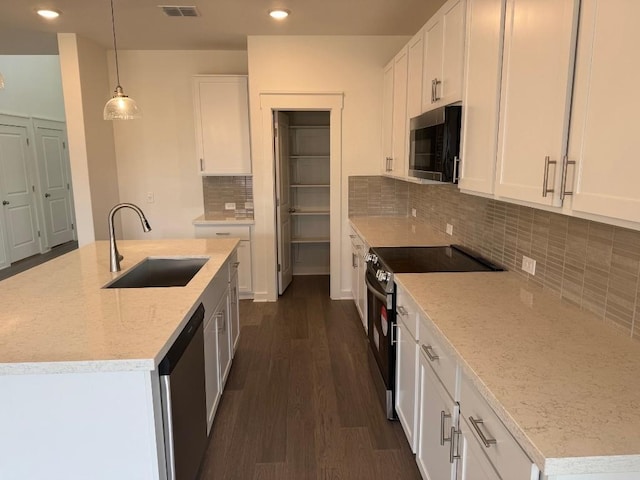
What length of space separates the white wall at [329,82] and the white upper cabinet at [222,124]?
21 cm

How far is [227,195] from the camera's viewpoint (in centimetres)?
500

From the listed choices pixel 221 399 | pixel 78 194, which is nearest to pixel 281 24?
pixel 78 194

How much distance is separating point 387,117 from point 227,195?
201 centimetres

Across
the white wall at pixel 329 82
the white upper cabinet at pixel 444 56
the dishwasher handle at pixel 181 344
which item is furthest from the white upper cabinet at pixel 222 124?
the dishwasher handle at pixel 181 344

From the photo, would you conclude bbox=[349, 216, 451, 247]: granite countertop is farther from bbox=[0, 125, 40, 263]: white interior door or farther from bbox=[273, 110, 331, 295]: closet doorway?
bbox=[0, 125, 40, 263]: white interior door

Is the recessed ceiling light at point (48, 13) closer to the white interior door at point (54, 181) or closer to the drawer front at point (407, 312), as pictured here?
the drawer front at point (407, 312)

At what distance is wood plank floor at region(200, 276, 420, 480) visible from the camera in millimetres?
2195

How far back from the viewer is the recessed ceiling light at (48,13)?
11.3ft

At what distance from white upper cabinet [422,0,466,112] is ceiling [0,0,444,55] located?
2.87 feet

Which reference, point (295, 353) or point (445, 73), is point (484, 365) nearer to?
point (445, 73)

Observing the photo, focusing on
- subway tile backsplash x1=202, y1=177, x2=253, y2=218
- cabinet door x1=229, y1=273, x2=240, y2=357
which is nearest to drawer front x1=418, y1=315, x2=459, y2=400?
cabinet door x1=229, y1=273, x2=240, y2=357

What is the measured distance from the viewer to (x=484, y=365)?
1296mm

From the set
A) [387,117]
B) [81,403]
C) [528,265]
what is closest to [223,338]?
[81,403]

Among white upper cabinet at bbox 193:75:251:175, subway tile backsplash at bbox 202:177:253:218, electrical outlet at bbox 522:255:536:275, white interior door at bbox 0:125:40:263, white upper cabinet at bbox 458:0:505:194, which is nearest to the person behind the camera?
white upper cabinet at bbox 458:0:505:194
